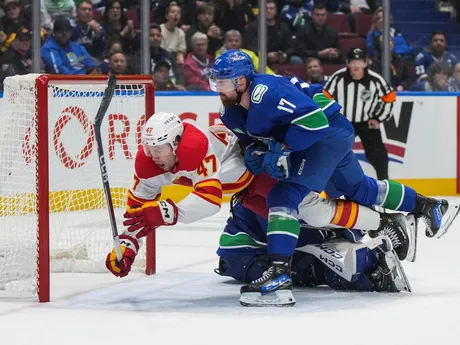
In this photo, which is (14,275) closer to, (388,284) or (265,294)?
(265,294)

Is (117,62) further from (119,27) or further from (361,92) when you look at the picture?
(361,92)

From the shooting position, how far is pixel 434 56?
898 centimetres

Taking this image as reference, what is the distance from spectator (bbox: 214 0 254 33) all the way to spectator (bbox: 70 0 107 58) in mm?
936

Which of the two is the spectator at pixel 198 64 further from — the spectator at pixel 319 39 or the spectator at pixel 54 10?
the spectator at pixel 54 10

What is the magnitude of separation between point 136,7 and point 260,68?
3.55 feet

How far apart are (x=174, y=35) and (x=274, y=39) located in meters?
0.79

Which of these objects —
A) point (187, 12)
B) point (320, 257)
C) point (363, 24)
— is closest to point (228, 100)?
point (320, 257)

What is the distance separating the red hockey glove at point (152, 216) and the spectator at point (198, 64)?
418 cm

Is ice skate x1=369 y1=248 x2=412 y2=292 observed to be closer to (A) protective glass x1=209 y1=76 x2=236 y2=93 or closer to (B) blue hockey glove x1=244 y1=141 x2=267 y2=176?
(B) blue hockey glove x1=244 y1=141 x2=267 y2=176

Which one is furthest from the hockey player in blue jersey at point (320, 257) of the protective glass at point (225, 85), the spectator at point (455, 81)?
the spectator at point (455, 81)

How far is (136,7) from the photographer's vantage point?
26.5ft

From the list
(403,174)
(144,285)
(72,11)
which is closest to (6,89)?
(144,285)

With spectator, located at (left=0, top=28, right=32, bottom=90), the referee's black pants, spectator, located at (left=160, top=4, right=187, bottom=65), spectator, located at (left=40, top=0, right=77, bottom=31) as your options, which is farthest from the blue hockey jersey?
the referee's black pants

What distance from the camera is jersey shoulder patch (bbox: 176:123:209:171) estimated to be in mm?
4281
